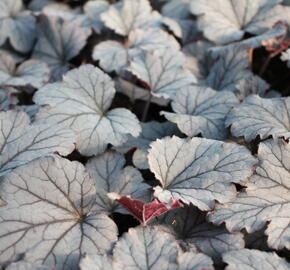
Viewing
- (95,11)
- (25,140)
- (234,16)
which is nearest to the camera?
(25,140)

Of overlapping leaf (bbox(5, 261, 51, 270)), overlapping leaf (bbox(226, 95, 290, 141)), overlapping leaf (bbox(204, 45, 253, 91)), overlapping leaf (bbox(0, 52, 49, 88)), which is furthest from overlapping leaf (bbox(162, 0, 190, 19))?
overlapping leaf (bbox(5, 261, 51, 270))

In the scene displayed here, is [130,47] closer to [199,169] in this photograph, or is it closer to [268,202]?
[199,169]

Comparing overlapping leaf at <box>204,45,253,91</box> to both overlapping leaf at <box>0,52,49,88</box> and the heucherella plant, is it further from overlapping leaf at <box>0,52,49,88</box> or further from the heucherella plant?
overlapping leaf at <box>0,52,49,88</box>

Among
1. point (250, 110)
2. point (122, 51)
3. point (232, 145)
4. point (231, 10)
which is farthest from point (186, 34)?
point (232, 145)

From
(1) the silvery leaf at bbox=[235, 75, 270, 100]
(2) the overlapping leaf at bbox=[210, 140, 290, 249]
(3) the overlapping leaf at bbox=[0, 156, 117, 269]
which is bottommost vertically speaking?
(3) the overlapping leaf at bbox=[0, 156, 117, 269]

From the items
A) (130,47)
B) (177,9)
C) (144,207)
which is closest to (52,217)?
(144,207)

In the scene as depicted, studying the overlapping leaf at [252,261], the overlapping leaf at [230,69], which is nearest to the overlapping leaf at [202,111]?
the overlapping leaf at [230,69]

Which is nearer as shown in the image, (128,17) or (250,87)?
(250,87)

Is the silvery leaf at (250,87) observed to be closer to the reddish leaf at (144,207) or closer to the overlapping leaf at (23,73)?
the reddish leaf at (144,207)
